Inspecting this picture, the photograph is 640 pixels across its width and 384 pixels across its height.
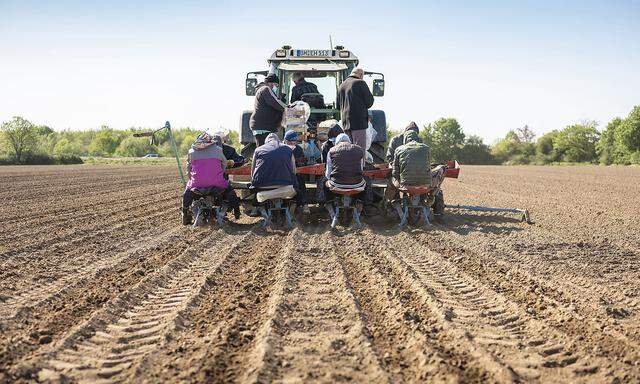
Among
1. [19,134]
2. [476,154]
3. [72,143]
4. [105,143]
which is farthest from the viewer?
[72,143]

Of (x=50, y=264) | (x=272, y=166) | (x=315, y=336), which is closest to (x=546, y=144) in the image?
(x=272, y=166)

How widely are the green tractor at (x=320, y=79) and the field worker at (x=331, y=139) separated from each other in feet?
2.54

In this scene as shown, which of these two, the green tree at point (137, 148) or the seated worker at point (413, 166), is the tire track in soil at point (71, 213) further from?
the green tree at point (137, 148)

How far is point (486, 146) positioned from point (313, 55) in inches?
2393

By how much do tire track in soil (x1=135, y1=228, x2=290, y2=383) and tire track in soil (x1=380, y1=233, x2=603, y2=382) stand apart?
135cm

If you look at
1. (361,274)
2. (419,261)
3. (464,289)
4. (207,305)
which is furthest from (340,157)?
(207,305)

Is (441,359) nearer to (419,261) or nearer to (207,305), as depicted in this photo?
(207,305)

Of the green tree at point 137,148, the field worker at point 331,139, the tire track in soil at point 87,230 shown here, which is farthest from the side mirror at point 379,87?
the green tree at point 137,148

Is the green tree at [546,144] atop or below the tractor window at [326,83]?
below

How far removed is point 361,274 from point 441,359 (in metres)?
2.46

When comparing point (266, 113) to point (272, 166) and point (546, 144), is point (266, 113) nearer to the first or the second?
point (272, 166)

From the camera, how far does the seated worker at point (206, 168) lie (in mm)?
9492

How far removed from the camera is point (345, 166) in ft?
31.3

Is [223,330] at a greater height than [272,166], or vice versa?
[272,166]
